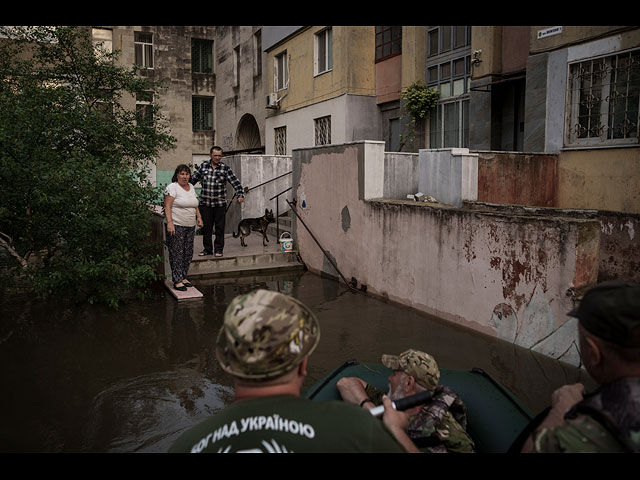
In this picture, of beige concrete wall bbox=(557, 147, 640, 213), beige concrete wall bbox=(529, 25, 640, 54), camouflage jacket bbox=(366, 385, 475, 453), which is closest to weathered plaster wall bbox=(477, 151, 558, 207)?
beige concrete wall bbox=(557, 147, 640, 213)

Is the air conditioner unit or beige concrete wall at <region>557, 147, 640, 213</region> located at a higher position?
the air conditioner unit

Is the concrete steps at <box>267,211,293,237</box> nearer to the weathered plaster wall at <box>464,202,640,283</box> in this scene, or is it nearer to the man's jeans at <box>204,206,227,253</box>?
the man's jeans at <box>204,206,227,253</box>

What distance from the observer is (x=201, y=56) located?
2697 centimetres

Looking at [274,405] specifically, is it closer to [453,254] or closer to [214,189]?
[453,254]

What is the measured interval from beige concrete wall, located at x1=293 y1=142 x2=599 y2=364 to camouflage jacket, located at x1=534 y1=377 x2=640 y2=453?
13.5ft

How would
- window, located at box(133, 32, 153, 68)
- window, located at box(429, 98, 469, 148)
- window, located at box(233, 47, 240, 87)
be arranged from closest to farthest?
window, located at box(429, 98, 469, 148), window, located at box(233, 47, 240, 87), window, located at box(133, 32, 153, 68)

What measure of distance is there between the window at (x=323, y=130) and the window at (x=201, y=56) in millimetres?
12831

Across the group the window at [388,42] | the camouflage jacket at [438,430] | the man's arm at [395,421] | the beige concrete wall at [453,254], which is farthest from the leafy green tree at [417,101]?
the man's arm at [395,421]

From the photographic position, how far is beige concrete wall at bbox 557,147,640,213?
793 cm

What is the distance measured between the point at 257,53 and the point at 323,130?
6.68m

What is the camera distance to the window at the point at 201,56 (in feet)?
88.0

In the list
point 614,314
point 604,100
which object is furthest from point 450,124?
point 614,314
